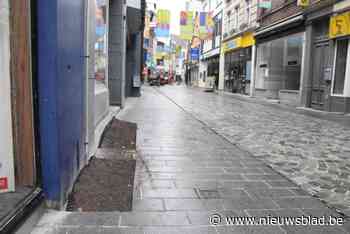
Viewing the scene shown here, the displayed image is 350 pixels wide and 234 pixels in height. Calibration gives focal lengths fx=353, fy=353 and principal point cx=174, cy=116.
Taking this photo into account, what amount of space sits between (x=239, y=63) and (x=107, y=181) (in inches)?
949

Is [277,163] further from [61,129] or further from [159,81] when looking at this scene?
[159,81]

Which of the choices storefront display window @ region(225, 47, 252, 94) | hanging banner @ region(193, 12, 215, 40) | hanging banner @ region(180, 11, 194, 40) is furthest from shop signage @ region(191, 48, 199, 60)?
storefront display window @ region(225, 47, 252, 94)

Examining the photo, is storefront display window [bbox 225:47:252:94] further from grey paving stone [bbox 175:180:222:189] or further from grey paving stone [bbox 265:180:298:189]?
grey paving stone [bbox 175:180:222:189]

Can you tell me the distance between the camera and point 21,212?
9.18 feet

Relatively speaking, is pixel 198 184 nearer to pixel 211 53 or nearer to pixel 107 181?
pixel 107 181

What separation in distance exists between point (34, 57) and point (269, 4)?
1929 centimetres

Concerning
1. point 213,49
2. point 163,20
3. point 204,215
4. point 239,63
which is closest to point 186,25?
point 163,20

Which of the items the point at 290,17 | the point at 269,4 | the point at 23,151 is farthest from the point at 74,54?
the point at 269,4

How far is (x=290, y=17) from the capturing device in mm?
17375

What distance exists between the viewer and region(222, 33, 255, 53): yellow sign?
24.3m

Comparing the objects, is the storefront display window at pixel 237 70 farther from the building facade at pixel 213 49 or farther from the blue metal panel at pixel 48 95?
the blue metal panel at pixel 48 95

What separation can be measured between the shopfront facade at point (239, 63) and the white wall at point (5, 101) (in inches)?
852

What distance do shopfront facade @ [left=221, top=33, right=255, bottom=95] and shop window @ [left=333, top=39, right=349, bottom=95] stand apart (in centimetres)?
997

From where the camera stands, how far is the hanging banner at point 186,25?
39406 mm
